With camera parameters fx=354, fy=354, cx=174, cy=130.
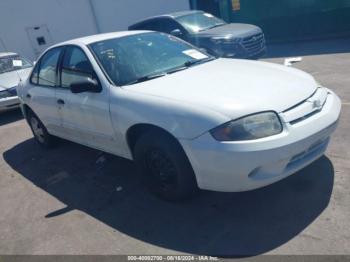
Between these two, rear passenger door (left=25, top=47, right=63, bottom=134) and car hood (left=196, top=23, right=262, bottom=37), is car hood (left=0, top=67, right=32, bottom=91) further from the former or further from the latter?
car hood (left=196, top=23, right=262, bottom=37)

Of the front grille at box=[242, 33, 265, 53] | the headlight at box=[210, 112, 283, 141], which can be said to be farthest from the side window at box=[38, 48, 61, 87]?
the front grille at box=[242, 33, 265, 53]

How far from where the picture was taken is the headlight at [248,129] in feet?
9.03

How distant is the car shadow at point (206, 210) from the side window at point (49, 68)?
4.37 ft

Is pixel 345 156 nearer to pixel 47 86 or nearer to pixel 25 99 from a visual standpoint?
pixel 47 86

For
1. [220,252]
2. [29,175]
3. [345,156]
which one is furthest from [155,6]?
[220,252]

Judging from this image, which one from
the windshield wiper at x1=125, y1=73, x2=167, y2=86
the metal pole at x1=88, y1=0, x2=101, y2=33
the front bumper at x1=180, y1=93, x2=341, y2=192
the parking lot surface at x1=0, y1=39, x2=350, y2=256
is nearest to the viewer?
the front bumper at x1=180, y1=93, x2=341, y2=192

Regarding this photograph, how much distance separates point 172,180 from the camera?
3.31 metres

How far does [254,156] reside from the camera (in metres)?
2.69

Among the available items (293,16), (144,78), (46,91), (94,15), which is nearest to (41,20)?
(94,15)

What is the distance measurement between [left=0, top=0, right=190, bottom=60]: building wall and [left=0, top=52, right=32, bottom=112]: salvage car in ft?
19.5

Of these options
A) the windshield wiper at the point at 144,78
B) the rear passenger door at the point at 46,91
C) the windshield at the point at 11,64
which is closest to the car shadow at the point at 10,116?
the windshield at the point at 11,64

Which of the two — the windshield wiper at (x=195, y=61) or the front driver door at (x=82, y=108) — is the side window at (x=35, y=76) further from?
the windshield wiper at (x=195, y=61)

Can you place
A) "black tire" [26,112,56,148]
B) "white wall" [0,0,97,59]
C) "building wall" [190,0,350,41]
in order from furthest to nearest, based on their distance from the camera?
"white wall" [0,0,97,59], "building wall" [190,0,350,41], "black tire" [26,112,56,148]

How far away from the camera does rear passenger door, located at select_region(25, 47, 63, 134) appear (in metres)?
4.62
